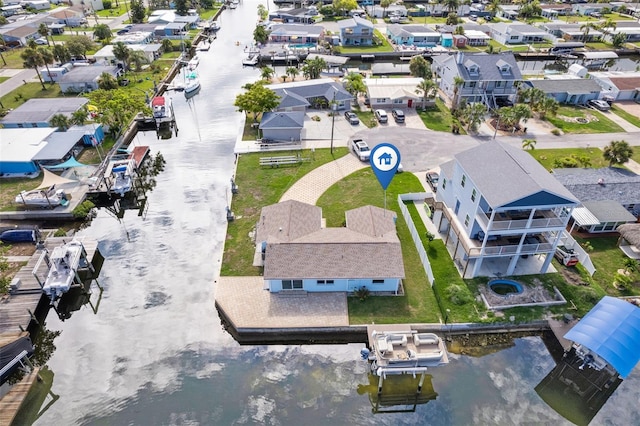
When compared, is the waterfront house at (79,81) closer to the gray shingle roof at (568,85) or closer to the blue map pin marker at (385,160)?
the blue map pin marker at (385,160)

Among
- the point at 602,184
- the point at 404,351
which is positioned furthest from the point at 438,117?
the point at 404,351

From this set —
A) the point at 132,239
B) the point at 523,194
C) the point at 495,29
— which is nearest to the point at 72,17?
Answer: the point at 132,239

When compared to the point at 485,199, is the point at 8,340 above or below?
below

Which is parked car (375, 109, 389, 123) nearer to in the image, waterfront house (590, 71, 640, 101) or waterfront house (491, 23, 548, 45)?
waterfront house (590, 71, 640, 101)

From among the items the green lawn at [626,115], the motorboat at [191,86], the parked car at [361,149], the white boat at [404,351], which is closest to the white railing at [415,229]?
the white boat at [404,351]

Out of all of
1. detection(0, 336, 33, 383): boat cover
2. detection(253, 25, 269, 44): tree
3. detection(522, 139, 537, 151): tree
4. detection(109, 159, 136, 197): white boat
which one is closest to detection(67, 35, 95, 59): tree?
detection(253, 25, 269, 44): tree

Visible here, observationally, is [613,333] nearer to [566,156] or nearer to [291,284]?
[291,284]

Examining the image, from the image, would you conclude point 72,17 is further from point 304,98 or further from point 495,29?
point 495,29
